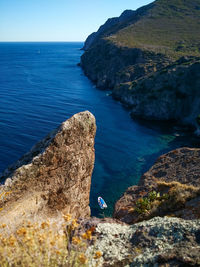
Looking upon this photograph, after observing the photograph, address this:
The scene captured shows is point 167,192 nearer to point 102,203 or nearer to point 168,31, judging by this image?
point 102,203

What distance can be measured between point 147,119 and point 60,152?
53.0 m

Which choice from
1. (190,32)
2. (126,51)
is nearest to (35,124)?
(126,51)

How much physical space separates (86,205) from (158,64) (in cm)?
8284

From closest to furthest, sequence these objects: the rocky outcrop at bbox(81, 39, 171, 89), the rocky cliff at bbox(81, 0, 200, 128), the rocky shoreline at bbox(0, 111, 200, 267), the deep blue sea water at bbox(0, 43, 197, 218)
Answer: the rocky shoreline at bbox(0, 111, 200, 267) < the deep blue sea water at bbox(0, 43, 197, 218) < the rocky cliff at bbox(81, 0, 200, 128) < the rocky outcrop at bbox(81, 39, 171, 89)

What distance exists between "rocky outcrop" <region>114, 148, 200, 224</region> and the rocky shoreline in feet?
0.20

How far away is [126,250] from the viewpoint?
287 inches

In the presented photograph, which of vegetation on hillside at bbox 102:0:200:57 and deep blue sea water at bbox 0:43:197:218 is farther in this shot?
vegetation on hillside at bbox 102:0:200:57

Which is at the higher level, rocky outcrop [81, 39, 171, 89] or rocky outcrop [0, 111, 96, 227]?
rocky outcrop [81, 39, 171, 89]

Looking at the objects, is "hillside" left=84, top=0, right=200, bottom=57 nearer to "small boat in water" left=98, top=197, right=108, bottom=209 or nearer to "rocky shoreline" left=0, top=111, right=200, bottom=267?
"small boat in water" left=98, top=197, right=108, bottom=209

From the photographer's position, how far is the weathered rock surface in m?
6.17

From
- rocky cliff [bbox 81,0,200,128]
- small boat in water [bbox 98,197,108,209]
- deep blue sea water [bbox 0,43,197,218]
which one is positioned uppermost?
rocky cliff [bbox 81,0,200,128]

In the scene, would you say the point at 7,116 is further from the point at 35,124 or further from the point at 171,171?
the point at 171,171

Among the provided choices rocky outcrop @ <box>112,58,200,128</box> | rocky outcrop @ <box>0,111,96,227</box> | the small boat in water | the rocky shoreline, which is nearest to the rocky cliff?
rocky outcrop @ <box>112,58,200,128</box>

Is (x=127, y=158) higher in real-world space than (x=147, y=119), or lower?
lower
